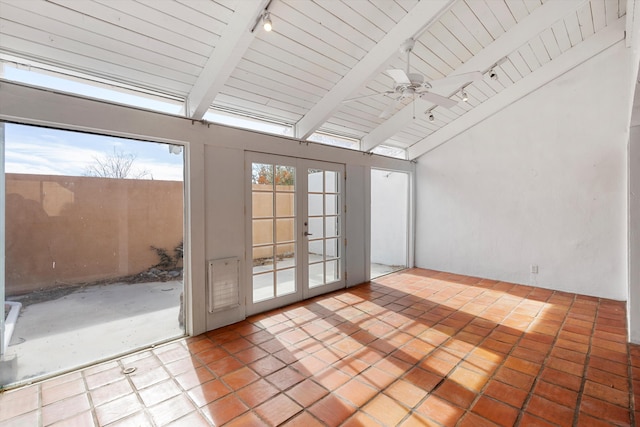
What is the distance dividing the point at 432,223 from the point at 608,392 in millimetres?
3963

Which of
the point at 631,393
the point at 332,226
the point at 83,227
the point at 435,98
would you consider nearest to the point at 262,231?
the point at 332,226

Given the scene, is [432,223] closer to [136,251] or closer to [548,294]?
[548,294]

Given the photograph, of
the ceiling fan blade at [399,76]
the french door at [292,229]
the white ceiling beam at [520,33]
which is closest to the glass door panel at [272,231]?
the french door at [292,229]

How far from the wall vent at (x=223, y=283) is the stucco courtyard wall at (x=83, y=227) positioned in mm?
484

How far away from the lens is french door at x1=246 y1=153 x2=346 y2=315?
369 centimetres

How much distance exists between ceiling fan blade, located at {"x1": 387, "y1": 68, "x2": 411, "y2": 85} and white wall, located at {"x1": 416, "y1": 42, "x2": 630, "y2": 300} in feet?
11.0

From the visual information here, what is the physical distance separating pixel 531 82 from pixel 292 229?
4.13 m

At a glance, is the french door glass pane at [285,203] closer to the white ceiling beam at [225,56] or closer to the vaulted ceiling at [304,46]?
the vaulted ceiling at [304,46]

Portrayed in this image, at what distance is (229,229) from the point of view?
3.39 metres

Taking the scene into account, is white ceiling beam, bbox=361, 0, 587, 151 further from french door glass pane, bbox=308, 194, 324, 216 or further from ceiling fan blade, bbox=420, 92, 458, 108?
french door glass pane, bbox=308, 194, 324, 216

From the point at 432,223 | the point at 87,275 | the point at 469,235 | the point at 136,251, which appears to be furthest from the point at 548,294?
the point at 87,275

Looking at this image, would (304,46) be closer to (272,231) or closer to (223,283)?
(272,231)

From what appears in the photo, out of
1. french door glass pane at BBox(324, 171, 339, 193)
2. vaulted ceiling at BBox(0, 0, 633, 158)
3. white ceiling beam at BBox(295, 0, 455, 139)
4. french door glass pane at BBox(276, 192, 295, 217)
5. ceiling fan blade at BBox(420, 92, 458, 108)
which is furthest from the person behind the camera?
french door glass pane at BBox(324, 171, 339, 193)

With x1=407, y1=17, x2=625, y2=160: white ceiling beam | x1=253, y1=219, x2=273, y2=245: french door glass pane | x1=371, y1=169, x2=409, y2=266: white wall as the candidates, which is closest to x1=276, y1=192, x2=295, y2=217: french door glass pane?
x1=253, y1=219, x2=273, y2=245: french door glass pane
